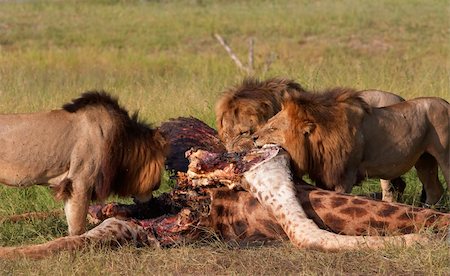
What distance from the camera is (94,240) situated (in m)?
5.35

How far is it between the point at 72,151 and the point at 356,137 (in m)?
1.90

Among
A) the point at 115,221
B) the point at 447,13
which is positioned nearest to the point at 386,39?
the point at 447,13

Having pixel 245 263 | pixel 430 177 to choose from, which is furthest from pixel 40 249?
pixel 430 177

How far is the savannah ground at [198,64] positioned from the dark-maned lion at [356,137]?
803mm

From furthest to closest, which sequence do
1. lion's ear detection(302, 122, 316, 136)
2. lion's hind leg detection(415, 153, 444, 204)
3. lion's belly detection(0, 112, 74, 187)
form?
lion's hind leg detection(415, 153, 444, 204) < lion's ear detection(302, 122, 316, 136) < lion's belly detection(0, 112, 74, 187)

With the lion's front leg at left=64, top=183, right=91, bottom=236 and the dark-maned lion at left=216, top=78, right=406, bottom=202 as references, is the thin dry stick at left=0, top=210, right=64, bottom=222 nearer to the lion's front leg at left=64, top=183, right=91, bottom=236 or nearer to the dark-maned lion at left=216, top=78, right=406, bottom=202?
the lion's front leg at left=64, top=183, right=91, bottom=236

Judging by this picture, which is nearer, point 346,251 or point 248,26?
point 346,251

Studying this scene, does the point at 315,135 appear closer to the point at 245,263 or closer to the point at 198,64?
the point at 245,263

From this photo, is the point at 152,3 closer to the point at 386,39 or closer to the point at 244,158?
the point at 386,39

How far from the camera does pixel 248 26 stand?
2806 centimetres

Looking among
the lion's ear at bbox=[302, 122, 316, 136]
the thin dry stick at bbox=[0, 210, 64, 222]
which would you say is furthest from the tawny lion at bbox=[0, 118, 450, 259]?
the thin dry stick at bbox=[0, 210, 64, 222]

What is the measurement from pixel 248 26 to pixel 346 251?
23333 mm

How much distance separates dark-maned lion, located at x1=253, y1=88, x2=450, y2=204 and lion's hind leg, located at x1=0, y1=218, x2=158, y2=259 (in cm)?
108

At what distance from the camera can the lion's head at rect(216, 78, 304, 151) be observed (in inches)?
266
